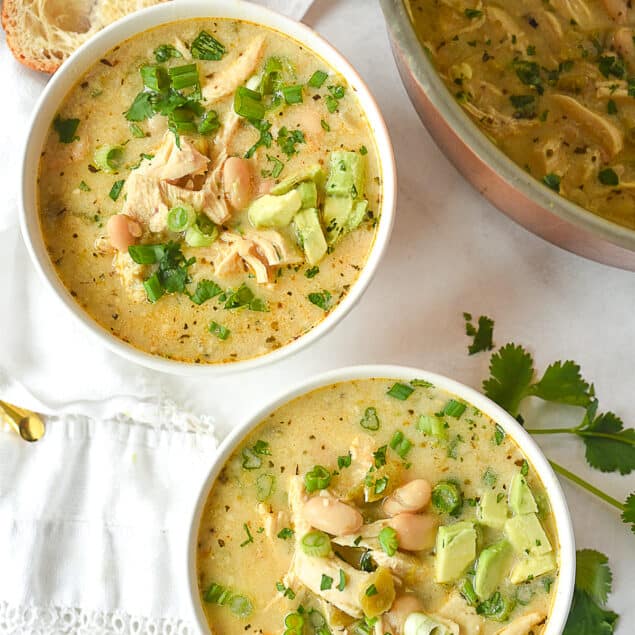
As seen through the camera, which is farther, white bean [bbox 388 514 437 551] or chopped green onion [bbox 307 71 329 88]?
chopped green onion [bbox 307 71 329 88]

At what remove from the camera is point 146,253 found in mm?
2414

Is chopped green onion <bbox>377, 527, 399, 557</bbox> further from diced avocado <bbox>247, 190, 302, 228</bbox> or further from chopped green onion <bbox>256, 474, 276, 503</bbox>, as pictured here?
diced avocado <bbox>247, 190, 302, 228</bbox>

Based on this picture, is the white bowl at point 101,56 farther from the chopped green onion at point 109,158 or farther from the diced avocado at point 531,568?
the diced avocado at point 531,568

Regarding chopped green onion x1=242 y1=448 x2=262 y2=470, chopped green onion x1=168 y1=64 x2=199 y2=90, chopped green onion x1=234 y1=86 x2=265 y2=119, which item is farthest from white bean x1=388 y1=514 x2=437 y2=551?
chopped green onion x1=168 y1=64 x2=199 y2=90

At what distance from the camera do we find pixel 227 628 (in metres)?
2.44

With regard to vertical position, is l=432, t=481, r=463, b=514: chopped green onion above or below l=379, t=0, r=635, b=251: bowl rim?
below

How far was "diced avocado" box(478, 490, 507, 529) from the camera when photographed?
2352 millimetres

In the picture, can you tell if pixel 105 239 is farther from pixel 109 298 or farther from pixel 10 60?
pixel 10 60

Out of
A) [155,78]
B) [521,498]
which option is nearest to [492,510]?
[521,498]

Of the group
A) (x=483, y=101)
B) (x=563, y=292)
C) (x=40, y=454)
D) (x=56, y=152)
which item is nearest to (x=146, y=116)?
(x=56, y=152)

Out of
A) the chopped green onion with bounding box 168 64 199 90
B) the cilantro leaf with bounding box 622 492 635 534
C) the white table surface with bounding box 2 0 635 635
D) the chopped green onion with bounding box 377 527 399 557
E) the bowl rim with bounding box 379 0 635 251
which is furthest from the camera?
the white table surface with bounding box 2 0 635 635

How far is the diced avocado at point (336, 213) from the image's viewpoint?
2406 millimetres

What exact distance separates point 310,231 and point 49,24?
104cm

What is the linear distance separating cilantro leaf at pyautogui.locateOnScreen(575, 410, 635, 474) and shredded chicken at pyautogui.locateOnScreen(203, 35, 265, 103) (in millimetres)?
1242
